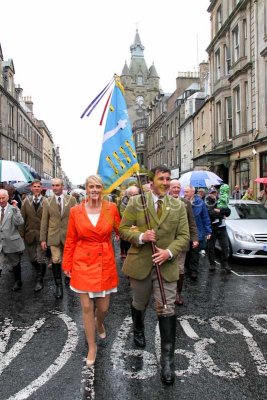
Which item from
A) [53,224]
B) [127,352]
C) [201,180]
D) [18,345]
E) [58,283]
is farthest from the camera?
[201,180]

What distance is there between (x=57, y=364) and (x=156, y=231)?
67.3 inches

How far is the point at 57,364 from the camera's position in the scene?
13.3ft

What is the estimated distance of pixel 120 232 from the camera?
415 cm

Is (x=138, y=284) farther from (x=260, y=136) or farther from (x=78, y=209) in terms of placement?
(x=260, y=136)

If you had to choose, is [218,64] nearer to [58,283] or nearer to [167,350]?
[58,283]

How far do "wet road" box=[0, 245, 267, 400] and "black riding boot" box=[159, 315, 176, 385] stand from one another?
3.6 inches

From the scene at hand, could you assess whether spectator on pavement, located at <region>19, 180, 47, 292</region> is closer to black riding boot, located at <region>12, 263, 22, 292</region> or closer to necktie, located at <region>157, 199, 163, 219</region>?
black riding boot, located at <region>12, 263, 22, 292</region>

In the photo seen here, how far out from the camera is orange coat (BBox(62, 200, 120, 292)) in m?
4.01

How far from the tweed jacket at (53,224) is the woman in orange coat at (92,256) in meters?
2.81

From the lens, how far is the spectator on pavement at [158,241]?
3855 mm

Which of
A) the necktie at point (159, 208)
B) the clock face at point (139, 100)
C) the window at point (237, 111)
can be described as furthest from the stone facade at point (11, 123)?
the clock face at point (139, 100)

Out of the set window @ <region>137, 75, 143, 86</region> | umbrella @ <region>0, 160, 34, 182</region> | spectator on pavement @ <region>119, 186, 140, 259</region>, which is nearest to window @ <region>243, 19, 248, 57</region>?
spectator on pavement @ <region>119, 186, 140, 259</region>

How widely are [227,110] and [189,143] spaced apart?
12.6m

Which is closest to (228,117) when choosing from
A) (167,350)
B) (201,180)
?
(201,180)
